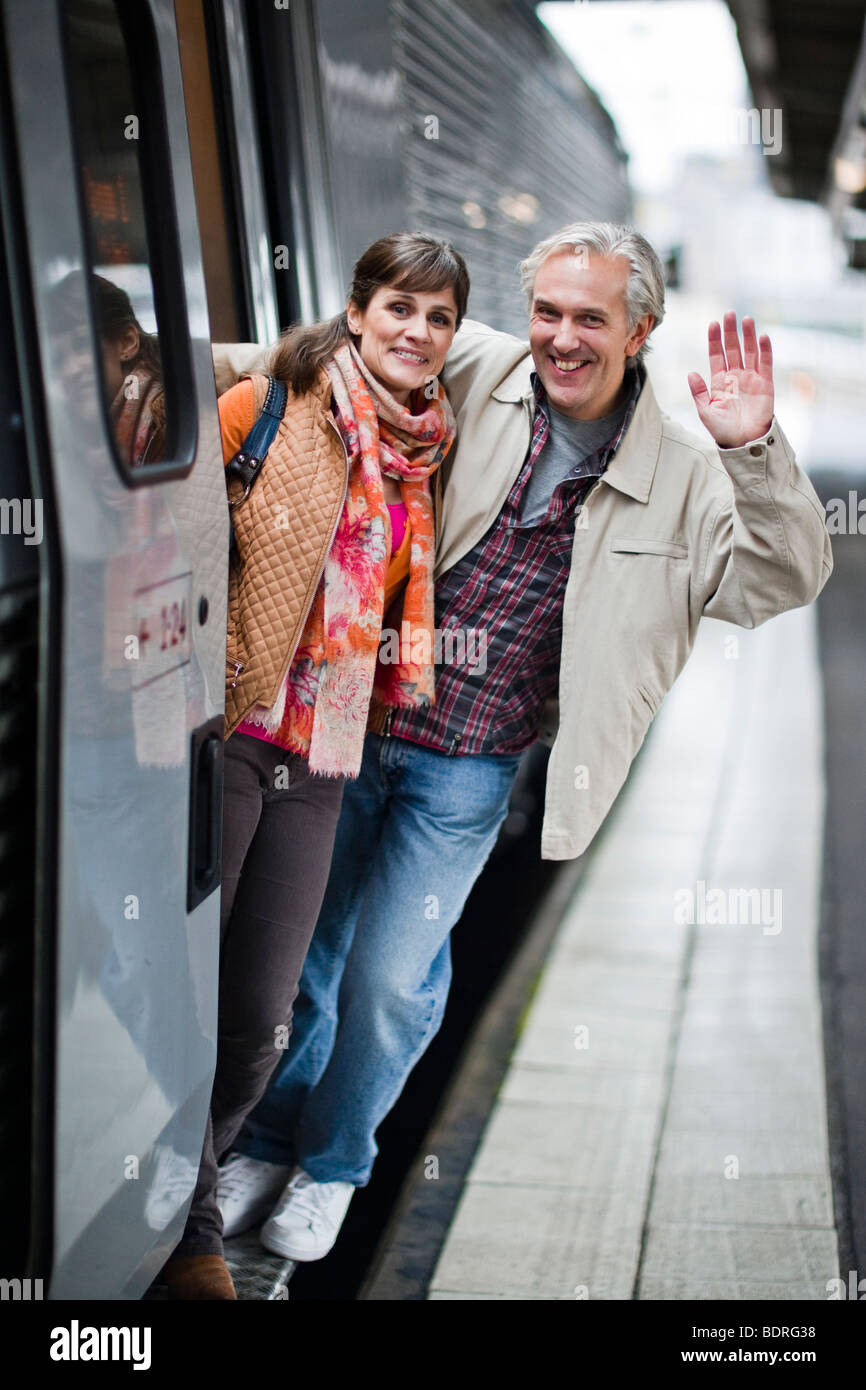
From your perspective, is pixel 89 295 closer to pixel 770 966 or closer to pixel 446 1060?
pixel 446 1060

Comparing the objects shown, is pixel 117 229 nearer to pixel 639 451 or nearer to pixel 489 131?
pixel 639 451

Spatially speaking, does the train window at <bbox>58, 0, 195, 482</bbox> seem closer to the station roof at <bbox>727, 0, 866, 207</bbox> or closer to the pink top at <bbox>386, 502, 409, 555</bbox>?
the pink top at <bbox>386, 502, 409, 555</bbox>

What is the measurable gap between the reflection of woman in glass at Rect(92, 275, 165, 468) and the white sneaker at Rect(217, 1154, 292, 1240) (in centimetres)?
178

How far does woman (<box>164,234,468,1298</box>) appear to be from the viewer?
2.43m

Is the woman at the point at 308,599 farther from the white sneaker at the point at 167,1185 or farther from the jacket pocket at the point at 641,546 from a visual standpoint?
the jacket pocket at the point at 641,546

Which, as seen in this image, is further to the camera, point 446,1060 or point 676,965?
point 676,965

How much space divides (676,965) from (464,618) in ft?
10.1

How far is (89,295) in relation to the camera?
5.94 feet

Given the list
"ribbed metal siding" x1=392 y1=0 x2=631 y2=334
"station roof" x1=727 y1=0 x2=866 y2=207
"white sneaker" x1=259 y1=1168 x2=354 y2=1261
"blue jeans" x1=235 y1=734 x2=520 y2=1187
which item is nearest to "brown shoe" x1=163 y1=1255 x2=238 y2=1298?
"white sneaker" x1=259 y1=1168 x2=354 y2=1261

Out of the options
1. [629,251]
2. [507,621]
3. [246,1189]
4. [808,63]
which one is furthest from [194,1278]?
[808,63]

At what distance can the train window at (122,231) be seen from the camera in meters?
1.86

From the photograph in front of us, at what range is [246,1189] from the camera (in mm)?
3139

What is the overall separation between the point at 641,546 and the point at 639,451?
184 millimetres
